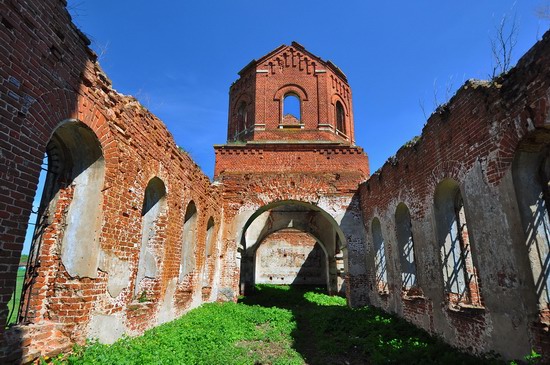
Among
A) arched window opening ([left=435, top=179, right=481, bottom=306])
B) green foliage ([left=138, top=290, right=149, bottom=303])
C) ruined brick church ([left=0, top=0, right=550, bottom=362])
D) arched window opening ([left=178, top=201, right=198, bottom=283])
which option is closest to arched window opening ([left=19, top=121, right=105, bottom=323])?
ruined brick church ([left=0, top=0, right=550, bottom=362])

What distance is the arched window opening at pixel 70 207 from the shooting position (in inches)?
185

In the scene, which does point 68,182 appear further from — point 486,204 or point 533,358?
point 533,358

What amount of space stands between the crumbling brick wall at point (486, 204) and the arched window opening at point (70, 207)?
5880 mm

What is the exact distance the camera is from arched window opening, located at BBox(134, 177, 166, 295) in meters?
7.54

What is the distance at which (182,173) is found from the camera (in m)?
8.95

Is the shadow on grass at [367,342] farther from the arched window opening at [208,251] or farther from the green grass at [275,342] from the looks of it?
the arched window opening at [208,251]

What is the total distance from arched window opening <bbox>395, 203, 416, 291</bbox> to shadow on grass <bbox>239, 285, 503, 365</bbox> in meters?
1.05

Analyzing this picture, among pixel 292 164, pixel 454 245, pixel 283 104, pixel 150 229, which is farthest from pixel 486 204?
pixel 283 104

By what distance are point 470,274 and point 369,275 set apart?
5.86m

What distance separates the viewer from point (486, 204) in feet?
16.6

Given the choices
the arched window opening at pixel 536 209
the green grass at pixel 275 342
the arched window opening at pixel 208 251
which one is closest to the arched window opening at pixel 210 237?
the arched window opening at pixel 208 251

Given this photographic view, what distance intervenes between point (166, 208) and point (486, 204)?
6.36m

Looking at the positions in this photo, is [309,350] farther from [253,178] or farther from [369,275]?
[253,178]

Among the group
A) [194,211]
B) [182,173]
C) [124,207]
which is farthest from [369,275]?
[124,207]
